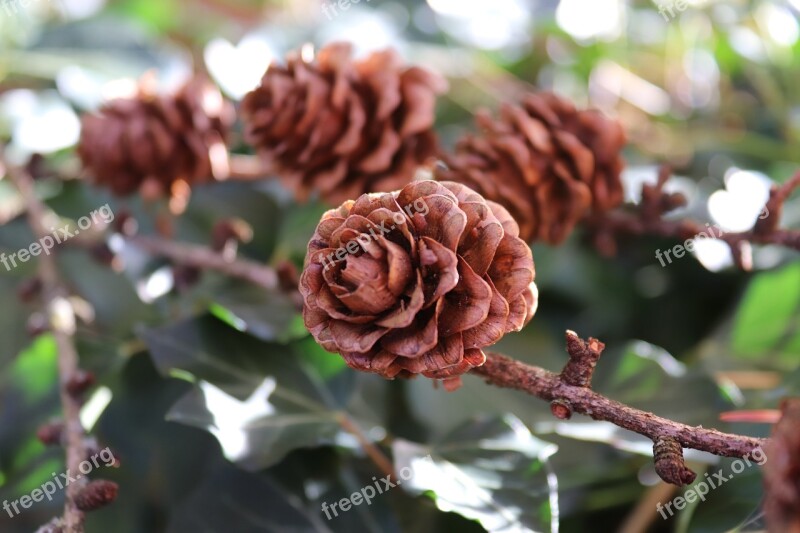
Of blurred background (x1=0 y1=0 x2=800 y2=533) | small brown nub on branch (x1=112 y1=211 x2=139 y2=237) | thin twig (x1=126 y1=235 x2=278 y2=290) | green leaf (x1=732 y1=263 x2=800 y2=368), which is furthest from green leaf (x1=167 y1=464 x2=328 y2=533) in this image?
green leaf (x1=732 y1=263 x2=800 y2=368)

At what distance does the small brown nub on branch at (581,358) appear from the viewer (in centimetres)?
36

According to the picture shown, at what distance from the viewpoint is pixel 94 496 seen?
0.39m

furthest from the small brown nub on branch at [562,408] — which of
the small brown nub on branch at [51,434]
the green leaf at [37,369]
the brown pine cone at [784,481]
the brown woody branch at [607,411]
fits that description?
the green leaf at [37,369]

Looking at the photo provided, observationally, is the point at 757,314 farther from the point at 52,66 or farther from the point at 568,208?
the point at 52,66

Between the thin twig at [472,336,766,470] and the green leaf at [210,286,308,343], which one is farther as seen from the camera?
the green leaf at [210,286,308,343]

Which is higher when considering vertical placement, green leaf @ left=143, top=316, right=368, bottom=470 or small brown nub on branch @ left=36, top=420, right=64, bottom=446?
green leaf @ left=143, top=316, right=368, bottom=470

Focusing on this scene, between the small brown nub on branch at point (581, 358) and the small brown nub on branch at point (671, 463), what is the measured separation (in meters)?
0.05

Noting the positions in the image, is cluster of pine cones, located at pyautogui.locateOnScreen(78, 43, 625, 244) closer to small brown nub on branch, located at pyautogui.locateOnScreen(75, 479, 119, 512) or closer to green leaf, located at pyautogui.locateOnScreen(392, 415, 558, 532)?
green leaf, located at pyautogui.locateOnScreen(392, 415, 558, 532)

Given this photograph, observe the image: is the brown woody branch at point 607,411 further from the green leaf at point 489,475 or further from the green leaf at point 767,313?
the green leaf at point 767,313

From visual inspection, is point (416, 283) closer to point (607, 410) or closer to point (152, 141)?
point (607, 410)

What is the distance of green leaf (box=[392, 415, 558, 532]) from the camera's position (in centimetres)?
40

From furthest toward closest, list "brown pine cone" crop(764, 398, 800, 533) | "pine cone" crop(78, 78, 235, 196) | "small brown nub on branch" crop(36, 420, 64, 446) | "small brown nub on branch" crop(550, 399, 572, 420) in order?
1. "pine cone" crop(78, 78, 235, 196)
2. "small brown nub on branch" crop(36, 420, 64, 446)
3. "small brown nub on branch" crop(550, 399, 572, 420)
4. "brown pine cone" crop(764, 398, 800, 533)

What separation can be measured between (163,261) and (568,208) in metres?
0.39

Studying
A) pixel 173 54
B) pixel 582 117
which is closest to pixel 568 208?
pixel 582 117
